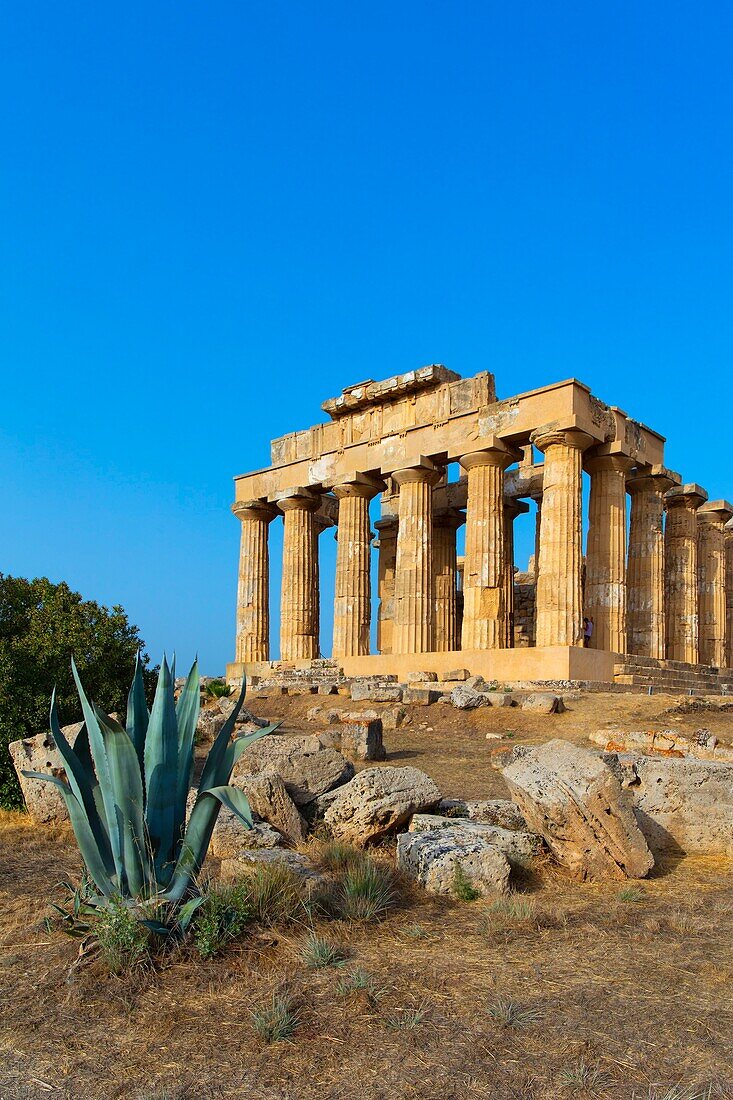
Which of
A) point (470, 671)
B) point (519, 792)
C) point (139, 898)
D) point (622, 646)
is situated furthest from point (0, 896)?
point (622, 646)

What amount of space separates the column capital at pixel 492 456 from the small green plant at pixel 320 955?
19156 millimetres

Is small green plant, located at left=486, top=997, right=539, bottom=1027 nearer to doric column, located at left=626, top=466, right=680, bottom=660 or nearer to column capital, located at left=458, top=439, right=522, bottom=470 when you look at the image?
column capital, located at left=458, top=439, right=522, bottom=470

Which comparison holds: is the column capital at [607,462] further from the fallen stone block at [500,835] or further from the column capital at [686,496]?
the fallen stone block at [500,835]

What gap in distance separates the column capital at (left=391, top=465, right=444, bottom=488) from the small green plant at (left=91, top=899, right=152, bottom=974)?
2082 centimetres

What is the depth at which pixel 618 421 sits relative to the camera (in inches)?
923

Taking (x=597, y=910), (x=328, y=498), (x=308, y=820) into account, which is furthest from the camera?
(x=328, y=498)

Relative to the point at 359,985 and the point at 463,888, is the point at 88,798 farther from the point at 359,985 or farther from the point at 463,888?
the point at 463,888

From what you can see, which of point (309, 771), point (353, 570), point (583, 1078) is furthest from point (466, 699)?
point (583, 1078)

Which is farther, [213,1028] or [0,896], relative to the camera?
[0,896]

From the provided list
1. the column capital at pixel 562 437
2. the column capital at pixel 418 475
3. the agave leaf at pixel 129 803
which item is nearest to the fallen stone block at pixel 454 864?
the agave leaf at pixel 129 803

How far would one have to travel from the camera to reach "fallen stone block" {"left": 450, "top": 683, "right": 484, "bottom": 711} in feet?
57.8

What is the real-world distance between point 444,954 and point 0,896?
3232 millimetres

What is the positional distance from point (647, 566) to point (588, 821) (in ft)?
63.8

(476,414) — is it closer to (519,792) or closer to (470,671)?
(470,671)
